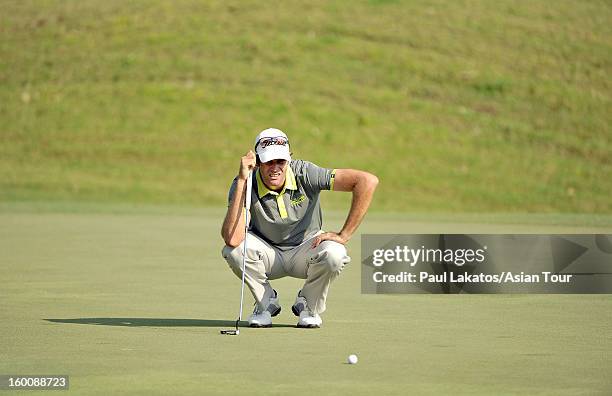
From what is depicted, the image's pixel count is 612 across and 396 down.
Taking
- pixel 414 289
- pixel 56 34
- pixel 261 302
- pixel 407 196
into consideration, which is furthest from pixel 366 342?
pixel 56 34

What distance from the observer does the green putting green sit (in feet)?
27.1

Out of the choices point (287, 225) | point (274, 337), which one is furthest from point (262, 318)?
point (287, 225)

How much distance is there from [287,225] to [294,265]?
1.10ft

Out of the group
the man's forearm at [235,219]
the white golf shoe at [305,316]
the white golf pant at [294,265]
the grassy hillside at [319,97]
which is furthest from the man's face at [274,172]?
the grassy hillside at [319,97]

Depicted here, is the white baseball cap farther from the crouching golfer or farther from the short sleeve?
the short sleeve

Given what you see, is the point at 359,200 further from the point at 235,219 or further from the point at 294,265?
the point at 235,219

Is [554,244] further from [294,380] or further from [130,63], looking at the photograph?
[130,63]

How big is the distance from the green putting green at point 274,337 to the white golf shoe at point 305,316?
136 mm

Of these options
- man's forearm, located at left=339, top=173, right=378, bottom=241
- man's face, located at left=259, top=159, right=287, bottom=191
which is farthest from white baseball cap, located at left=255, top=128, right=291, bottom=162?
man's forearm, located at left=339, top=173, right=378, bottom=241

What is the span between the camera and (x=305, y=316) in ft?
36.2

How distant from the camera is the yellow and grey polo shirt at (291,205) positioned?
1088 cm

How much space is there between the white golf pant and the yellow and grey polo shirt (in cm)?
10

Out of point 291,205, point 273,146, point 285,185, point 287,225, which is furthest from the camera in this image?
point 287,225

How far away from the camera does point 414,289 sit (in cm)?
1335
